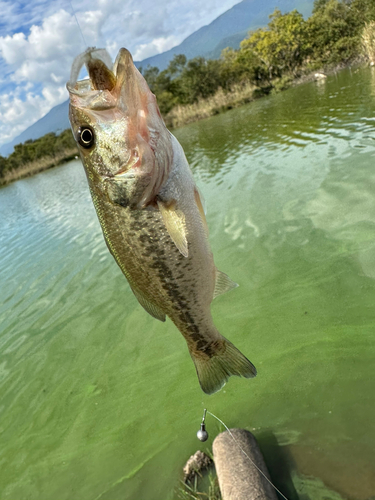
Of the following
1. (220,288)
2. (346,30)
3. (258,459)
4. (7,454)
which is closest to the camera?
(220,288)

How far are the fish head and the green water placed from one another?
2.99m

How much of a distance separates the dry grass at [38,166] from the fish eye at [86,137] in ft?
171

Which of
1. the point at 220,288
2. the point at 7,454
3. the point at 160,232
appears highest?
the point at 160,232

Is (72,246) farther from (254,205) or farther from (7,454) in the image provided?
(7,454)

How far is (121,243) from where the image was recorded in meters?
2.06

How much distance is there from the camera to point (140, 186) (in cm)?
192

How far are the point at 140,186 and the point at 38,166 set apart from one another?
55295 millimetres

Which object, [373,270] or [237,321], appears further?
[237,321]

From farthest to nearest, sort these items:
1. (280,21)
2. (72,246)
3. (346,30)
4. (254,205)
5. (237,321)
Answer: (280,21), (346,30), (72,246), (254,205), (237,321)

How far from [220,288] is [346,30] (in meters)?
46.4

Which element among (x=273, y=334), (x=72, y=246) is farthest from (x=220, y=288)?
(x=72, y=246)

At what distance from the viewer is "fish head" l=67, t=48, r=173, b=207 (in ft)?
5.86

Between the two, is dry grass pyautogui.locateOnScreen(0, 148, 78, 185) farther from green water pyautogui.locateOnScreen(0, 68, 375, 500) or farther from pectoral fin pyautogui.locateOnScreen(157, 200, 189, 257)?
pectoral fin pyautogui.locateOnScreen(157, 200, 189, 257)

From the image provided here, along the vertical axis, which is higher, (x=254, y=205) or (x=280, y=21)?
(x=280, y=21)
